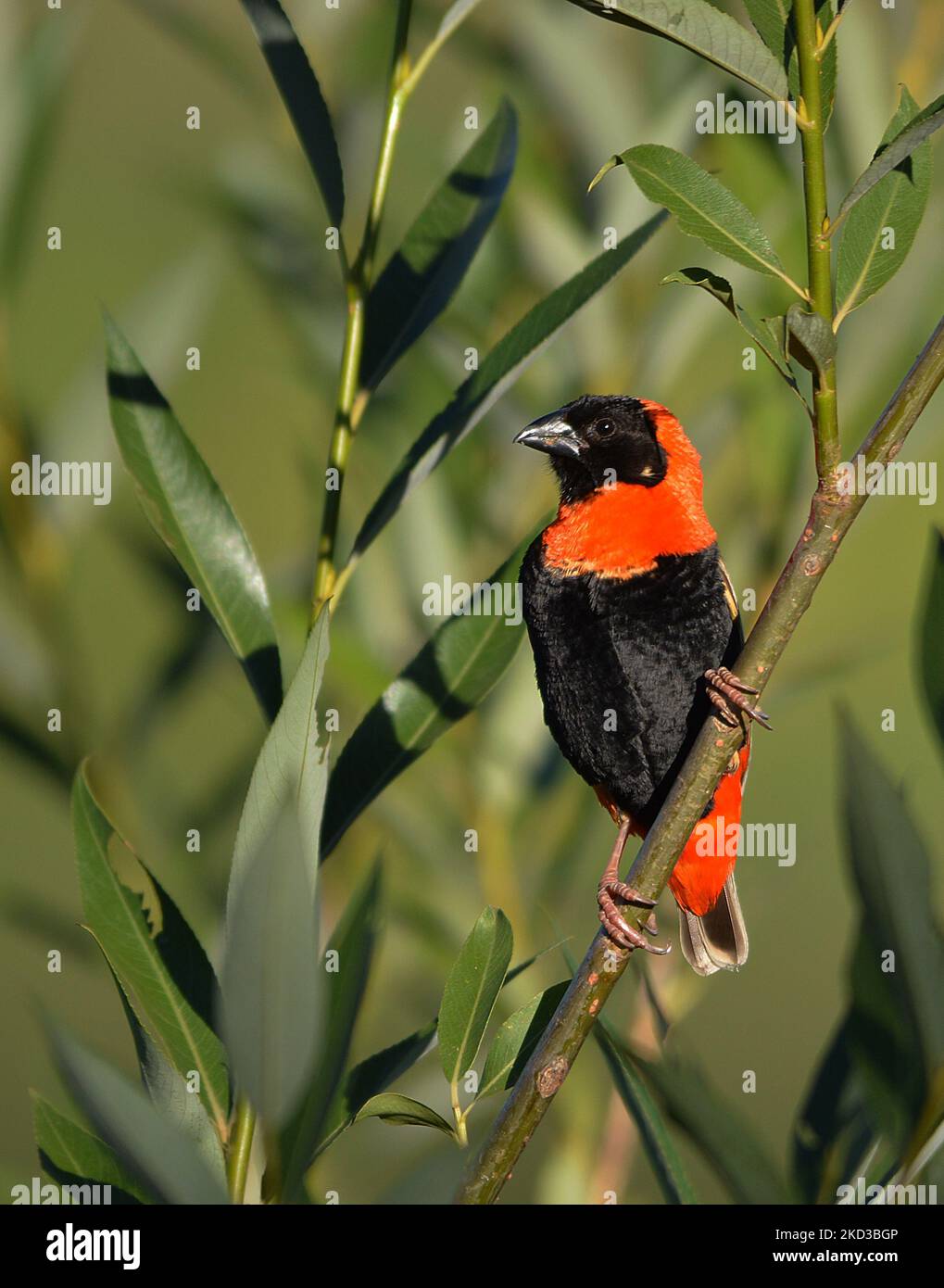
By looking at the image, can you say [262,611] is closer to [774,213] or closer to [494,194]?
[494,194]

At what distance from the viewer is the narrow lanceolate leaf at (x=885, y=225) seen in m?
1.06

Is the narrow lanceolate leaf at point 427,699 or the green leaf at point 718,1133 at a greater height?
the narrow lanceolate leaf at point 427,699

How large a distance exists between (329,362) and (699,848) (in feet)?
3.43

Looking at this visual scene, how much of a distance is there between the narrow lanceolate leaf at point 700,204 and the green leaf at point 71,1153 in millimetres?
807

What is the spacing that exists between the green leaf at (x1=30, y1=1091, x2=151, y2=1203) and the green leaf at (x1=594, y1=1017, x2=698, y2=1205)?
1.37 feet

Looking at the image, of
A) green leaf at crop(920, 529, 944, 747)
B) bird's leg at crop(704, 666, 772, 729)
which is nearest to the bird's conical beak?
bird's leg at crop(704, 666, 772, 729)

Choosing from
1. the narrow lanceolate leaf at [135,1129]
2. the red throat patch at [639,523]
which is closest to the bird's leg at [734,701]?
the narrow lanceolate leaf at [135,1129]

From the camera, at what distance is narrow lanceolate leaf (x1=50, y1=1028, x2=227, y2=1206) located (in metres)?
0.91

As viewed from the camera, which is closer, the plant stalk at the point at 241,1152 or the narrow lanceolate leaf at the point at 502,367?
the plant stalk at the point at 241,1152

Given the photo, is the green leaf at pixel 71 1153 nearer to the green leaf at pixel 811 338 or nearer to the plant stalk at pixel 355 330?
the plant stalk at pixel 355 330

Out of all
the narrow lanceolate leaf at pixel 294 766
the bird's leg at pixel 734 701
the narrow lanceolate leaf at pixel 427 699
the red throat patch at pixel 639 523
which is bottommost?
the narrow lanceolate leaf at pixel 294 766

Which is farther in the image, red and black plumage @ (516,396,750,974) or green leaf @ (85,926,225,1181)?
red and black plumage @ (516,396,750,974)


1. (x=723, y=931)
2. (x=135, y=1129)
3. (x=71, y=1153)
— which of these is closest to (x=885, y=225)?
(x=135, y=1129)

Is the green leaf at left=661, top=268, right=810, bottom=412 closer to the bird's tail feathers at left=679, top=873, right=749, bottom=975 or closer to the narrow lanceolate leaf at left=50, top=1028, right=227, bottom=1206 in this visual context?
the narrow lanceolate leaf at left=50, top=1028, right=227, bottom=1206
